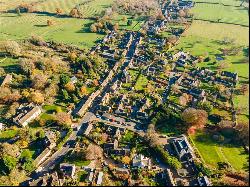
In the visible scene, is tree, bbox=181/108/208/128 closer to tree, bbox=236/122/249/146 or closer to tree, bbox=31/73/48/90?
tree, bbox=236/122/249/146

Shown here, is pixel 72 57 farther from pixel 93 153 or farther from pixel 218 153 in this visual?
pixel 218 153

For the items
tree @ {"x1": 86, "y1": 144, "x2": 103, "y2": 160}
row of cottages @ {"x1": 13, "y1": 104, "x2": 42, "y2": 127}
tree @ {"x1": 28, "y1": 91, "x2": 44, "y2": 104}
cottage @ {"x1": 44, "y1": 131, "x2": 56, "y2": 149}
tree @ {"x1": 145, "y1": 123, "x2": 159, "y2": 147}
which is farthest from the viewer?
tree @ {"x1": 28, "y1": 91, "x2": 44, "y2": 104}

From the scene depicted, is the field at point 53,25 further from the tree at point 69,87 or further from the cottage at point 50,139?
the cottage at point 50,139

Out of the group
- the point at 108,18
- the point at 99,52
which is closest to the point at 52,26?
the point at 108,18

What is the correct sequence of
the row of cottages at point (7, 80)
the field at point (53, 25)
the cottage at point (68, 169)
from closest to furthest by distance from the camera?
the cottage at point (68, 169) → the row of cottages at point (7, 80) → the field at point (53, 25)

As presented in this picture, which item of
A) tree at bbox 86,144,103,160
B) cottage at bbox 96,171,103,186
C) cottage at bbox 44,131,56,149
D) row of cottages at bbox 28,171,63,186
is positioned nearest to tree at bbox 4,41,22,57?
cottage at bbox 44,131,56,149

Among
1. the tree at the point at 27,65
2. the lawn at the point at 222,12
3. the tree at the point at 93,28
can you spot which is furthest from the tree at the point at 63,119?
the lawn at the point at 222,12

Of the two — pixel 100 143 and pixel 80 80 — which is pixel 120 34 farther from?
pixel 100 143
